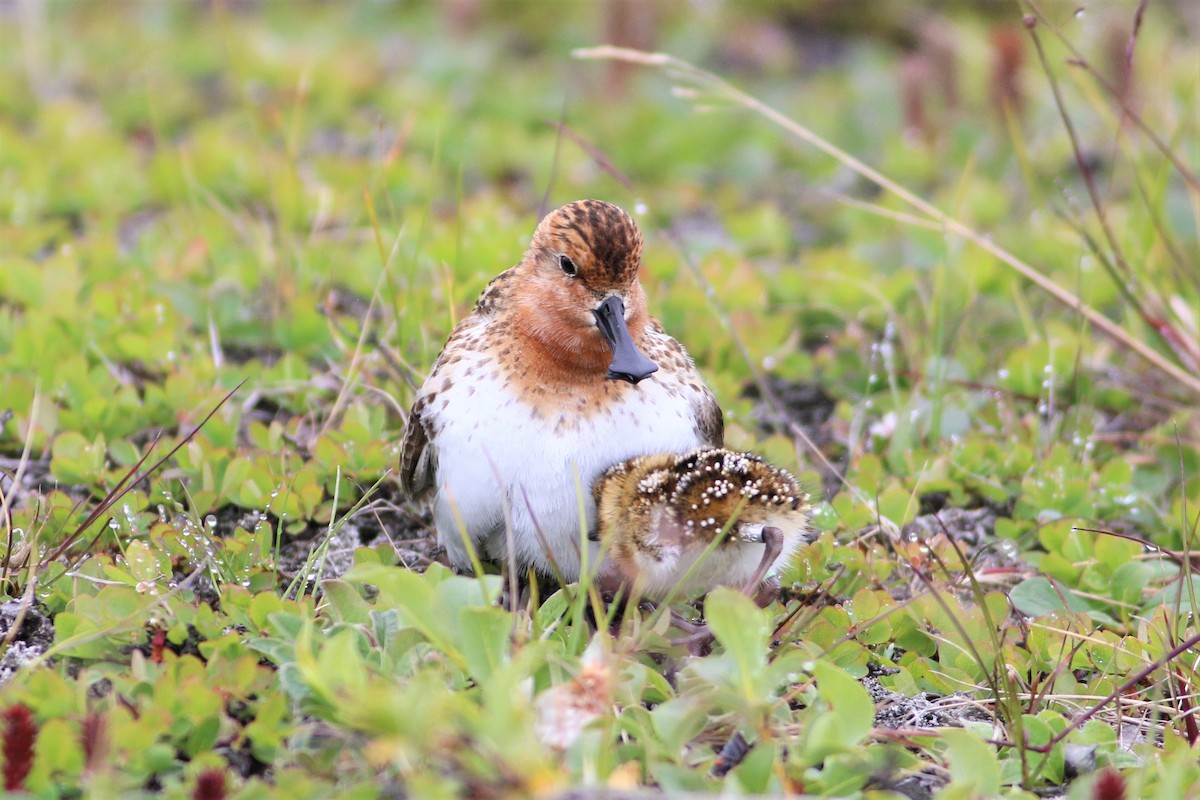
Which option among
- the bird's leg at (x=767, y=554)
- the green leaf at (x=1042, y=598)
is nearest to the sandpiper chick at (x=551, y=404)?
the bird's leg at (x=767, y=554)

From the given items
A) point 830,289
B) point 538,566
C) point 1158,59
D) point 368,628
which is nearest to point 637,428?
point 538,566

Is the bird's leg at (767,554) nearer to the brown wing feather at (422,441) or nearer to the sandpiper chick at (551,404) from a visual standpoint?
the sandpiper chick at (551,404)

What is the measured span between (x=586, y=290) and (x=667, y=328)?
5.37 ft

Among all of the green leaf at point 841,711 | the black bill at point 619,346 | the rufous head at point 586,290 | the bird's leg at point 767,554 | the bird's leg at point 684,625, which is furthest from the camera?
the rufous head at point 586,290

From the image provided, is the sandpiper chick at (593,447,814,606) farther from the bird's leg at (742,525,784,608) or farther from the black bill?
the black bill

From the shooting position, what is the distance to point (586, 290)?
4.24m

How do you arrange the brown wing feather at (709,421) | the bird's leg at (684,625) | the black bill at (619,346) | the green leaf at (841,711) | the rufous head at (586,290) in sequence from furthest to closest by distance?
1. the brown wing feather at (709,421)
2. the rufous head at (586,290)
3. the black bill at (619,346)
4. the bird's leg at (684,625)
5. the green leaf at (841,711)

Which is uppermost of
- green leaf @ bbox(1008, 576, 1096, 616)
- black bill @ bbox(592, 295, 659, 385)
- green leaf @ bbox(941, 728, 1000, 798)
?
black bill @ bbox(592, 295, 659, 385)

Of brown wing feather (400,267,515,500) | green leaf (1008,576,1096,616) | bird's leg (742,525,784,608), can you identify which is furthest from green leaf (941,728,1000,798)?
brown wing feather (400,267,515,500)

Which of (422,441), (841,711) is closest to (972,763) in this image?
(841,711)

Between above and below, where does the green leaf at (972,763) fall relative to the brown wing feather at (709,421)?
below

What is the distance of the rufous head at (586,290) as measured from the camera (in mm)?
4195

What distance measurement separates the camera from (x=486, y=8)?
9836mm

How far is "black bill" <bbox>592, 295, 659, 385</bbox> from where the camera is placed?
3982 millimetres
